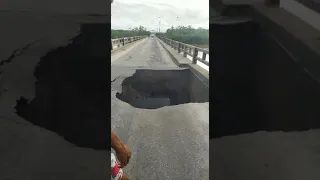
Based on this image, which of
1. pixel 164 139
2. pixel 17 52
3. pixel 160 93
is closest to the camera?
pixel 17 52

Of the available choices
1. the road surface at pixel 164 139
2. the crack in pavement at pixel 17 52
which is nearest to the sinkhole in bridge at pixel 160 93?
the road surface at pixel 164 139

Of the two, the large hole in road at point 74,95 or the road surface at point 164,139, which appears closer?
the large hole in road at point 74,95

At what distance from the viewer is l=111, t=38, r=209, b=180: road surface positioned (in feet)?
9.87

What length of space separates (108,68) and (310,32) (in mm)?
939

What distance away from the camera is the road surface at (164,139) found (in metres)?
3.01

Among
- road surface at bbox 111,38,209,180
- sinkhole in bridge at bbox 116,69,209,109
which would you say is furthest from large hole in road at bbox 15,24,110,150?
sinkhole in bridge at bbox 116,69,209,109

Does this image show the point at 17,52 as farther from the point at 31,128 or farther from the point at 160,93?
the point at 160,93

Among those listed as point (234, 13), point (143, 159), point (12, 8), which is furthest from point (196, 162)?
point (12, 8)

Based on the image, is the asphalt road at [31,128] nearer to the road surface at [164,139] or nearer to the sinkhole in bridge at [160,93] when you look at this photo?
the road surface at [164,139]

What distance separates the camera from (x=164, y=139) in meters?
3.89

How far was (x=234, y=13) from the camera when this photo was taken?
1.58 m

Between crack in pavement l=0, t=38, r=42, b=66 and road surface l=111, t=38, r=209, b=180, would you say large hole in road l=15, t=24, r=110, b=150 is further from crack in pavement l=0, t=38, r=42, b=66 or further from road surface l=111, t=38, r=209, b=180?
road surface l=111, t=38, r=209, b=180

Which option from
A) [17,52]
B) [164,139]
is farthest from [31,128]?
[164,139]

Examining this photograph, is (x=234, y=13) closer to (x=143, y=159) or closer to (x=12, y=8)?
(x=12, y=8)
